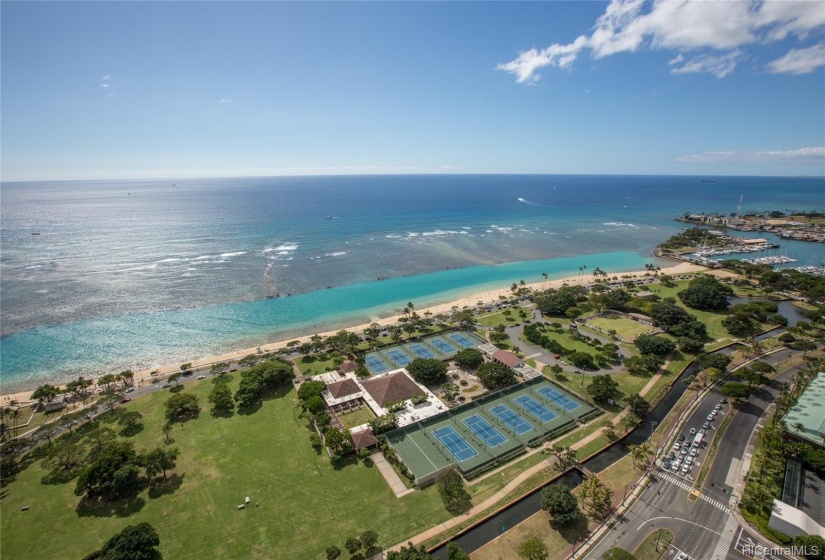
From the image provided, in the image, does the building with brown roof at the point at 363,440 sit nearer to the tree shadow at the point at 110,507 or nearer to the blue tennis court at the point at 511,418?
the blue tennis court at the point at 511,418

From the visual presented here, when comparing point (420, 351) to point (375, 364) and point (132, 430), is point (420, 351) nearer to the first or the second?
point (375, 364)

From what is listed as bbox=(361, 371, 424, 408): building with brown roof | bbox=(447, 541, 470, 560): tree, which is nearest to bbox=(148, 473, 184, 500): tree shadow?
bbox=(361, 371, 424, 408): building with brown roof

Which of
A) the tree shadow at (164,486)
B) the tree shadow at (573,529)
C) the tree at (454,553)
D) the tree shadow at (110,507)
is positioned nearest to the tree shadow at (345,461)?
the tree at (454,553)

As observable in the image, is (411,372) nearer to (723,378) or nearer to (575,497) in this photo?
(575,497)

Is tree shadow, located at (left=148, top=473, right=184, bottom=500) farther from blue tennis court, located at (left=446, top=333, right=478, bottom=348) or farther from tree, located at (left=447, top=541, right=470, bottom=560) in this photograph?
blue tennis court, located at (left=446, top=333, right=478, bottom=348)

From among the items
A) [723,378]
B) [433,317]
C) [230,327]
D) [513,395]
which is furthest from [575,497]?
[230,327]
